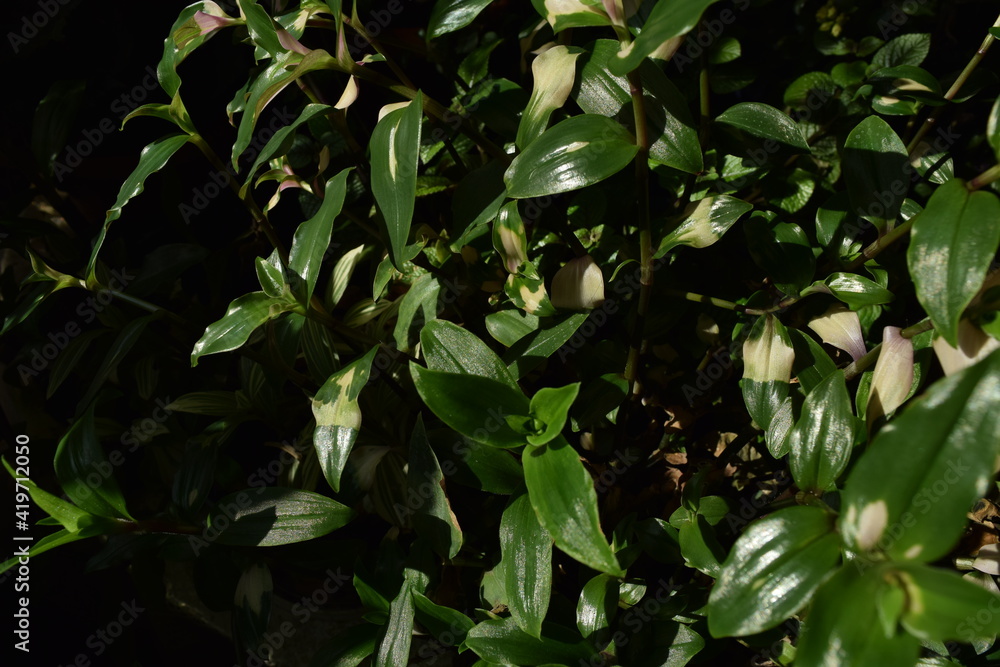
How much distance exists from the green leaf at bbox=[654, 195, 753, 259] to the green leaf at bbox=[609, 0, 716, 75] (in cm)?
27

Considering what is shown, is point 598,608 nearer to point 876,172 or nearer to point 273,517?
point 273,517

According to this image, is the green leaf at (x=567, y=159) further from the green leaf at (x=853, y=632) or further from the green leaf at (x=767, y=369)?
the green leaf at (x=853, y=632)

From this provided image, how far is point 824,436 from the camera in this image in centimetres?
67

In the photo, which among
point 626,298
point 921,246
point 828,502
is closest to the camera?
point 921,246

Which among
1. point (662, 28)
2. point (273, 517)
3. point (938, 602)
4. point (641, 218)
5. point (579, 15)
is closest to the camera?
point (938, 602)

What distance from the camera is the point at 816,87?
1189mm

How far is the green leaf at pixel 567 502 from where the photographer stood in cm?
60

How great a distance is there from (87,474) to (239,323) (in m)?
0.27

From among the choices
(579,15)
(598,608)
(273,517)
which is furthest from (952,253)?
(273,517)

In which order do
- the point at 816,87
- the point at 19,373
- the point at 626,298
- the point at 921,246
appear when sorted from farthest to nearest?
the point at 19,373 → the point at 816,87 → the point at 626,298 → the point at 921,246

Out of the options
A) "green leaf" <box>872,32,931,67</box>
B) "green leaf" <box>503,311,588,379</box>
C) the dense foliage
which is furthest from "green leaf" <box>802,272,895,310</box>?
"green leaf" <box>872,32,931,67</box>

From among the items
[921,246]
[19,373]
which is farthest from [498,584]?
[19,373]

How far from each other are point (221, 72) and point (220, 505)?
0.88 m

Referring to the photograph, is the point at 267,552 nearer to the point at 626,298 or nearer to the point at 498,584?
the point at 498,584
